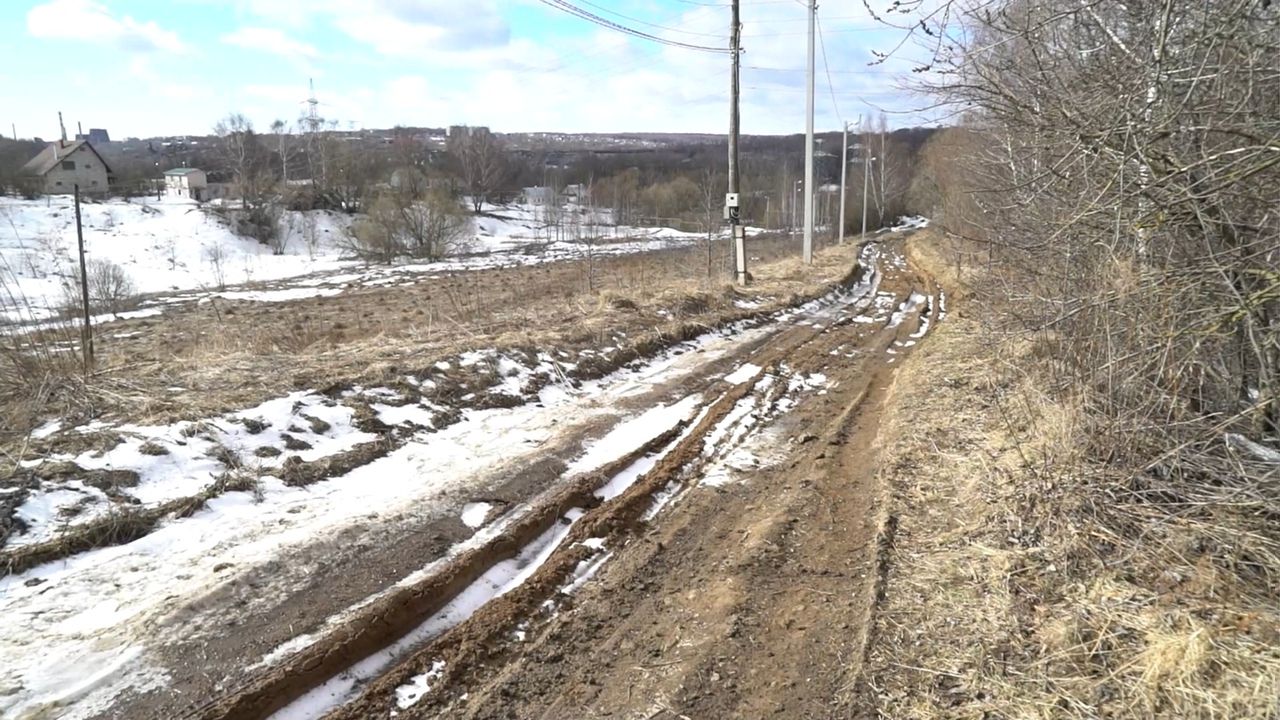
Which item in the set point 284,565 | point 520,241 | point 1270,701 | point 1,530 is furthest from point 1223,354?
point 520,241

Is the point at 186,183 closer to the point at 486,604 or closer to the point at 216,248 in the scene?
the point at 216,248

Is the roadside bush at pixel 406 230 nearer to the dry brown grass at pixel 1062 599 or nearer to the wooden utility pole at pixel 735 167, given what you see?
the wooden utility pole at pixel 735 167

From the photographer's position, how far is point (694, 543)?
4.62 meters

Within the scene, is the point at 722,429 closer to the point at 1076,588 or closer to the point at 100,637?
the point at 1076,588

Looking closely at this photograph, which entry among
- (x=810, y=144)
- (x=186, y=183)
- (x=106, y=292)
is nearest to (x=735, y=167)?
(x=810, y=144)

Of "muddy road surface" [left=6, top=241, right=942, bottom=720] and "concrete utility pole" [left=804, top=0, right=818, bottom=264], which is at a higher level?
"concrete utility pole" [left=804, top=0, right=818, bottom=264]

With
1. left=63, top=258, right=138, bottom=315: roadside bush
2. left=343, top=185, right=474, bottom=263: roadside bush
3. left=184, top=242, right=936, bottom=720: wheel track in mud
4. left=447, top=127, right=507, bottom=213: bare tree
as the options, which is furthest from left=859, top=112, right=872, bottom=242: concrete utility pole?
left=184, top=242, right=936, bottom=720: wheel track in mud

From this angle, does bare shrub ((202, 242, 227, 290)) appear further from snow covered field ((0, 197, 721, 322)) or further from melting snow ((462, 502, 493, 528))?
melting snow ((462, 502, 493, 528))

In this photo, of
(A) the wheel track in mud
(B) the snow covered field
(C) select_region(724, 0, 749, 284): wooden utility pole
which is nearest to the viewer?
(A) the wheel track in mud

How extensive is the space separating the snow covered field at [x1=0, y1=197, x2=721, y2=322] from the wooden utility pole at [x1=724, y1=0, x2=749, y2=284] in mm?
16654

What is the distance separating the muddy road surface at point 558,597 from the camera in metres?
3.13

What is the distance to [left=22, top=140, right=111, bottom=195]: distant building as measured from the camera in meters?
56.7

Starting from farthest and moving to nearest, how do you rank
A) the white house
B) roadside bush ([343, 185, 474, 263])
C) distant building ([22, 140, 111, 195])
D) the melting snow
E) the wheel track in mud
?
the white house → distant building ([22, 140, 111, 195]) → roadside bush ([343, 185, 474, 263]) → the melting snow → the wheel track in mud

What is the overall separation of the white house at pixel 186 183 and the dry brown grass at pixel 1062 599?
8238 centimetres
